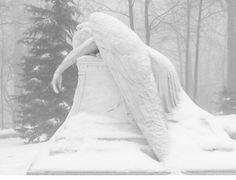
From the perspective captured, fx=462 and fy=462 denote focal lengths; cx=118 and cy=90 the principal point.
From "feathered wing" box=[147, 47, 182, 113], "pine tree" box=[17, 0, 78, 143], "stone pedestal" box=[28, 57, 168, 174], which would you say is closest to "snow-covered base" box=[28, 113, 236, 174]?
"stone pedestal" box=[28, 57, 168, 174]

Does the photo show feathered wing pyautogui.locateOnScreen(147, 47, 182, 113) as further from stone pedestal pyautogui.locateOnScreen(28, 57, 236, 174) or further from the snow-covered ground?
the snow-covered ground

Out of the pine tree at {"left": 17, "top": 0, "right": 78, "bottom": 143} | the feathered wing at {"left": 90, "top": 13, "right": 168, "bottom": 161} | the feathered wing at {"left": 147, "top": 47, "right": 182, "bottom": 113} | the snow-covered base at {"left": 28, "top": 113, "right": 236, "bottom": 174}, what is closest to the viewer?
the snow-covered base at {"left": 28, "top": 113, "right": 236, "bottom": 174}

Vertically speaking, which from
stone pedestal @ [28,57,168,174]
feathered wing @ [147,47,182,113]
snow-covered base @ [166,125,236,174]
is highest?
feathered wing @ [147,47,182,113]

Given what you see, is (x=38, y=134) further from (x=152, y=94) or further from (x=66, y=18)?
(x=152, y=94)

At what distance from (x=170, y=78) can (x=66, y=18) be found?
747 centimetres

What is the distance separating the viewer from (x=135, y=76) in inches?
230

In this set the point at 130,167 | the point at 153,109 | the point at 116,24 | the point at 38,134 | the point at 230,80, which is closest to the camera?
the point at 130,167

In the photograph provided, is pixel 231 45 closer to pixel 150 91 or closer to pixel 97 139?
pixel 150 91

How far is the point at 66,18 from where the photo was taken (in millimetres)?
13195

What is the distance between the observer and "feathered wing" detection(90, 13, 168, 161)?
5.68 metres

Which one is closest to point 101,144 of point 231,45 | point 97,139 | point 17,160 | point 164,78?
point 97,139

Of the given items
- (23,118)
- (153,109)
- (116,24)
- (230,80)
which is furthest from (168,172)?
(230,80)

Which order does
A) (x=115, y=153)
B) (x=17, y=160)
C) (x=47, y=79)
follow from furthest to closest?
1. (x=47, y=79)
2. (x=17, y=160)
3. (x=115, y=153)

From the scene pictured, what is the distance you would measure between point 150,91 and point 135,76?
0.88 feet
